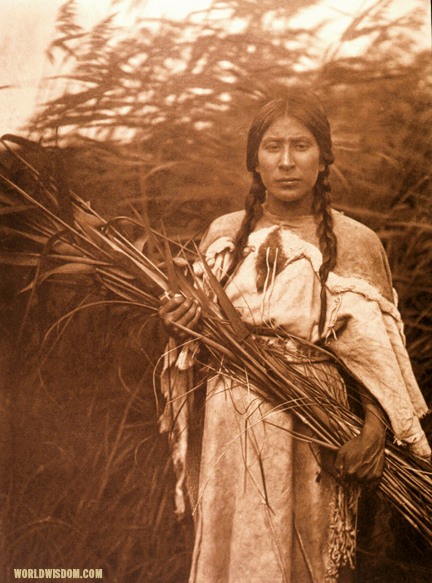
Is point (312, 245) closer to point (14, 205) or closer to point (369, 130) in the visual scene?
point (369, 130)

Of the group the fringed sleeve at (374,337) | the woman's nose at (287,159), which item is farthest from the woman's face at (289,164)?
the fringed sleeve at (374,337)

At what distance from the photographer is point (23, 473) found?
2408 mm

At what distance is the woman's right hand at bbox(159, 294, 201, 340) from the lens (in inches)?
91.1

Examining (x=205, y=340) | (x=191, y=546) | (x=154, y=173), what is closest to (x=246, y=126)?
(x=154, y=173)

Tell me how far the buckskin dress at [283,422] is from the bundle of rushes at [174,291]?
0.05 metres

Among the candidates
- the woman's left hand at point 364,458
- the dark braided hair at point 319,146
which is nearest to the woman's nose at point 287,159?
the dark braided hair at point 319,146

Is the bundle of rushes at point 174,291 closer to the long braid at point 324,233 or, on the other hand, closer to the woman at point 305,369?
the woman at point 305,369

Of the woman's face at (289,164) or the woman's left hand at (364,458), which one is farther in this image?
the woman's face at (289,164)

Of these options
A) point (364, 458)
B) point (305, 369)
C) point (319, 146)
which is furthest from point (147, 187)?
point (364, 458)

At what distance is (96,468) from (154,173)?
46.7 inches

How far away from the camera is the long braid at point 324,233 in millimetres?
2326

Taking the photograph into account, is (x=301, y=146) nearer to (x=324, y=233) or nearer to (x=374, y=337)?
(x=324, y=233)

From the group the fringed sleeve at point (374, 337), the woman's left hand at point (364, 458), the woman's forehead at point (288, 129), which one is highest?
the woman's forehead at point (288, 129)

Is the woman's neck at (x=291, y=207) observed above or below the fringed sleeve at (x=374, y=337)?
above
